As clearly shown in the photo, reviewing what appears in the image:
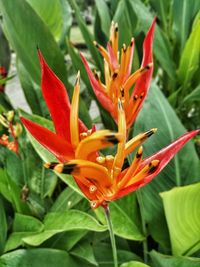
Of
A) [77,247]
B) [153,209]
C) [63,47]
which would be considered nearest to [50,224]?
[77,247]

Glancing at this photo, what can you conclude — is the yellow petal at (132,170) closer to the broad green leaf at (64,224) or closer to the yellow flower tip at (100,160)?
the yellow flower tip at (100,160)

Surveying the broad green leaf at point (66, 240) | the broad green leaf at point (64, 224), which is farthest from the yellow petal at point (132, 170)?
the broad green leaf at point (66, 240)

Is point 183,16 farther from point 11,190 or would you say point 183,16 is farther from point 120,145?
point 120,145

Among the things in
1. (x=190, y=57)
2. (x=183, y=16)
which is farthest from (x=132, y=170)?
(x=183, y=16)

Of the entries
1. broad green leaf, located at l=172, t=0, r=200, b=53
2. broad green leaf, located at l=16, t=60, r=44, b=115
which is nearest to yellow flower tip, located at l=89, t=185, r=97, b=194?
broad green leaf, located at l=16, t=60, r=44, b=115

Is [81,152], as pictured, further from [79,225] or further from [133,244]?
[133,244]

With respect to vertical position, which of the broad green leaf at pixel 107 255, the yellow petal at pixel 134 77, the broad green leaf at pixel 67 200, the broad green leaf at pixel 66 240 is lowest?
the broad green leaf at pixel 107 255

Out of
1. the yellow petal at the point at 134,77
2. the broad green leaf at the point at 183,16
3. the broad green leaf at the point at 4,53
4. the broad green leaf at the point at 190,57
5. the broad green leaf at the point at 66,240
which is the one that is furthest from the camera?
the broad green leaf at the point at 4,53
